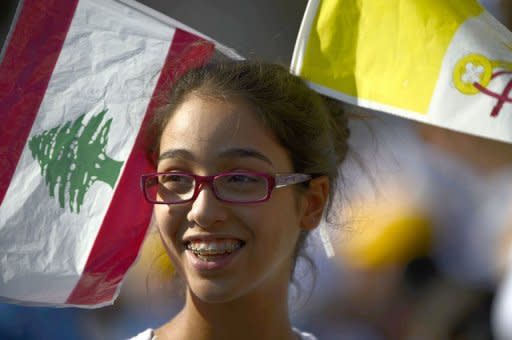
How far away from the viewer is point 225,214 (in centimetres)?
194

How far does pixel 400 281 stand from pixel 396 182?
16.0 inches

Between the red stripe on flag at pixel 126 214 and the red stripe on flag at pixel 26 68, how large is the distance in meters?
0.28

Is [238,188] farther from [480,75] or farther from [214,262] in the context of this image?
[480,75]

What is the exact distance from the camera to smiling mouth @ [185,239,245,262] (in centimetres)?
195

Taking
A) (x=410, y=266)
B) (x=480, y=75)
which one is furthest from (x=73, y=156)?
(x=410, y=266)

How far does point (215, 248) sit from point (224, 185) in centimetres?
14

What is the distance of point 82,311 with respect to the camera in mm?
3652

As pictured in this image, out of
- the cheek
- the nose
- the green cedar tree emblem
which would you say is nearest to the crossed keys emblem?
the nose

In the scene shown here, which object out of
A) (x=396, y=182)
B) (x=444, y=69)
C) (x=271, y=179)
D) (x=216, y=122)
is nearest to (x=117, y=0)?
(x=216, y=122)

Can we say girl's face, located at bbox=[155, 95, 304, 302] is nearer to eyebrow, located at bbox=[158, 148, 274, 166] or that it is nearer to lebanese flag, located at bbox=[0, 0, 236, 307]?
eyebrow, located at bbox=[158, 148, 274, 166]

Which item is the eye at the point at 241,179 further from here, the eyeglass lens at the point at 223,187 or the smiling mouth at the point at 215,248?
the smiling mouth at the point at 215,248

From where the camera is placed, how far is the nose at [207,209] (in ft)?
6.32

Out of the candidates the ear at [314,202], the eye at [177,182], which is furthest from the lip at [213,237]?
the ear at [314,202]

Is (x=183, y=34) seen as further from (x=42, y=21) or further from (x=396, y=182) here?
(x=396, y=182)
